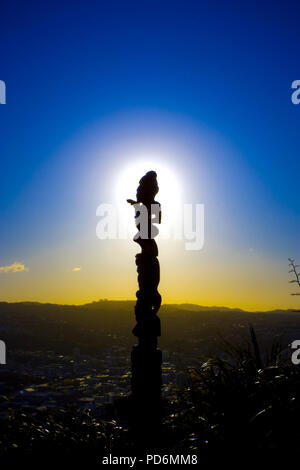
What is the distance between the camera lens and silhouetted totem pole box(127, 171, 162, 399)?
5.25 meters

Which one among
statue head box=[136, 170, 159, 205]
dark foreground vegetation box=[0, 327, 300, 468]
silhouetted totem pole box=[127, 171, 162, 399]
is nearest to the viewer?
dark foreground vegetation box=[0, 327, 300, 468]

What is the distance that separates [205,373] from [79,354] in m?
17.4

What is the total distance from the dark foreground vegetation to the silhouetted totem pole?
442 mm

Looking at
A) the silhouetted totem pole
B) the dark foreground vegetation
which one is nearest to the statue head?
the silhouetted totem pole

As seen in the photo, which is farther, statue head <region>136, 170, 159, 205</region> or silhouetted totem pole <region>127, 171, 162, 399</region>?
statue head <region>136, 170, 159, 205</region>

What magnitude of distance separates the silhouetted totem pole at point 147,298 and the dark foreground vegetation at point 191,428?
442mm

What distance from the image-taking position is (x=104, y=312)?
3228cm

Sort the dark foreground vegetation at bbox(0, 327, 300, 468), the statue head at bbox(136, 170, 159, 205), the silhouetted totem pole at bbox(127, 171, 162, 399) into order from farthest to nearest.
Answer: the statue head at bbox(136, 170, 159, 205) → the silhouetted totem pole at bbox(127, 171, 162, 399) → the dark foreground vegetation at bbox(0, 327, 300, 468)

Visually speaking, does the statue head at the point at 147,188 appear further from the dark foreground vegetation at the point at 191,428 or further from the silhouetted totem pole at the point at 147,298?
the dark foreground vegetation at the point at 191,428

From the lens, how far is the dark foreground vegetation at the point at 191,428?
3.40 metres

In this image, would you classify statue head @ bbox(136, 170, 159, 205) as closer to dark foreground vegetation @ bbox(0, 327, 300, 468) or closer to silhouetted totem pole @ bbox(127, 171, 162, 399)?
silhouetted totem pole @ bbox(127, 171, 162, 399)

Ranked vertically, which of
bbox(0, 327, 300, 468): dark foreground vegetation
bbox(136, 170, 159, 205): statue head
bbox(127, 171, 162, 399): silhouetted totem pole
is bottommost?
bbox(0, 327, 300, 468): dark foreground vegetation
